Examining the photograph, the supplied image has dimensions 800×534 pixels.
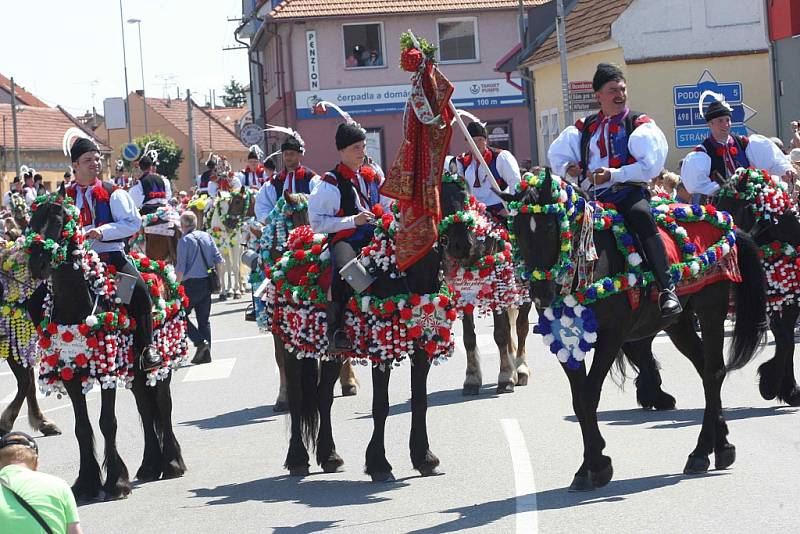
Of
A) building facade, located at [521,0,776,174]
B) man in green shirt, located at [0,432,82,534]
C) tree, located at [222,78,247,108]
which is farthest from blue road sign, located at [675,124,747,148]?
tree, located at [222,78,247,108]

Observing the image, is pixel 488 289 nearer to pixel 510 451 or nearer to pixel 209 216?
pixel 510 451

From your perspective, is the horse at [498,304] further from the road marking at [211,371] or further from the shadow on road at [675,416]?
the road marking at [211,371]

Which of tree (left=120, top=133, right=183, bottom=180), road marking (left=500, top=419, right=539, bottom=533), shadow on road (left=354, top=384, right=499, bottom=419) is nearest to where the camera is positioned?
road marking (left=500, top=419, right=539, bottom=533)

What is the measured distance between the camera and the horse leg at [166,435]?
36.7ft

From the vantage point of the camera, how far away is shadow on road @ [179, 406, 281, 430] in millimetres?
13781

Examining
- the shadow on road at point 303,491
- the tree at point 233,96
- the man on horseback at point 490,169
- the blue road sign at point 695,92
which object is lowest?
the shadow on road at point 303,491

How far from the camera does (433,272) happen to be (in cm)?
1036

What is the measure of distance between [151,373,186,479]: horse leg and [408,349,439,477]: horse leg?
6.77ft

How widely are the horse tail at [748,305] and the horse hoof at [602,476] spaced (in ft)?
6.43

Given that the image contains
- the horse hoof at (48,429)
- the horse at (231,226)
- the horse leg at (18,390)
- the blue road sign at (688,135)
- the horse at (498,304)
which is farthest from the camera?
the blue road sign at (688,135)

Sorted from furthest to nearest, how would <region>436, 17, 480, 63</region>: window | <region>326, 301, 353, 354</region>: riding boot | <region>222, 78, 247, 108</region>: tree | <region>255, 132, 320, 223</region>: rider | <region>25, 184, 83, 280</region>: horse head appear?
<region>222, 78, 247, 108</region>: tree → <region>436, 17, 480, 63</region>: window → <region>255, 132, 320, 223</region>: rider → <region>326, 301, 353, 354</region>: riding boot → <region>25, 184, 83, 280</region>: horse head

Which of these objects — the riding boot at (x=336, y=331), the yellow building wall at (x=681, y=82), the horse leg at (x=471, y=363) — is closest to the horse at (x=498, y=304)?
the horse leg at (x=471, y=363)

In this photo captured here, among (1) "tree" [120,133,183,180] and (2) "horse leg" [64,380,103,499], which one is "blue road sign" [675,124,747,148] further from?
(1) "tree" [120,133,183,180]

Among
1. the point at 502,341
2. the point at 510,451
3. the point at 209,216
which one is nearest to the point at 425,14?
the point at 209,216
